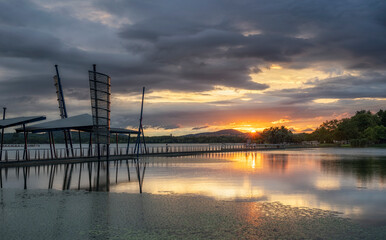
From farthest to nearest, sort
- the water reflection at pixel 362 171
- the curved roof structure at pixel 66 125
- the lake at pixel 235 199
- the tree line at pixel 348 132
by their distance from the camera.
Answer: the tree line at pixel 348 132, the curved roof structure at pixel 66 125, the water reflection at pixel 362 171, the lake at pixel 235 199

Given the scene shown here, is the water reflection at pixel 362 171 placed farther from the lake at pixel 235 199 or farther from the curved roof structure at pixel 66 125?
the curved roof structure at pixel 66 125

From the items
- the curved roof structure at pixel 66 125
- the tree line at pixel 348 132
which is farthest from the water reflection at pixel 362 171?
the tree line at pixel 348 132

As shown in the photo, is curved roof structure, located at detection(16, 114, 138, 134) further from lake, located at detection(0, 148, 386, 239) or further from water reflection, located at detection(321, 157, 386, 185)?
water reflection, located at detection(321, 157, 386, 185)

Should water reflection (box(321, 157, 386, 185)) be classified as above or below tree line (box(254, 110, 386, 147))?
below

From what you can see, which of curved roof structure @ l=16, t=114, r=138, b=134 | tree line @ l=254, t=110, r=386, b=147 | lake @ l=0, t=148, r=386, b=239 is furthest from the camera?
tree line @ l=254, t=110, r=386, b=147

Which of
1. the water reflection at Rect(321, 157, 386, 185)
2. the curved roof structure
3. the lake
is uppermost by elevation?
the curved roof structure

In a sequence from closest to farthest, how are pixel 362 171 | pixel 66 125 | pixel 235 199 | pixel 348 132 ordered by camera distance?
pixel 235 199 → pixel 362 171 → pixel 66 125 → pixel 348 132

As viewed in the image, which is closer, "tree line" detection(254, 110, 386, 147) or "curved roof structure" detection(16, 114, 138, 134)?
"curved roof structure" detection(16, 114, 138, 134)

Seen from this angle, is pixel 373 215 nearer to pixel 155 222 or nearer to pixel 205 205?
pixel 205 205

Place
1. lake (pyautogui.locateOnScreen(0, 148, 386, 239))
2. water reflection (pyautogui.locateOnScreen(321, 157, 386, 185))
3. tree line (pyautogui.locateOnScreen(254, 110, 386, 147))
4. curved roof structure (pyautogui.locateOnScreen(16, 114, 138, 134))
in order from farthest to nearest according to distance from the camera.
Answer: tree line (pyautogui.locateOnScreen(254, 110, 386, 147))
curved roof structure (pyautogui.locateOnScreen(16, 114, 138, 134))
water reflection (pyautogui.locateOnScreen(321, 157, 386, 185))
lake (pyautogui.locateOnScreen(0, 148, 386, 239))

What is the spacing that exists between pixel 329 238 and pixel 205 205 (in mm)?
5854

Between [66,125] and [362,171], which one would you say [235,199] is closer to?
[362,171]

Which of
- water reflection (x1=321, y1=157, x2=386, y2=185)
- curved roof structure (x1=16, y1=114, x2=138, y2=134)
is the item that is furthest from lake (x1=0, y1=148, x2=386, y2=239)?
curved roof structure (x1=16, y1=114, x2=138, y2=134)

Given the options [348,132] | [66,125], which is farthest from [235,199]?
[348,132]
